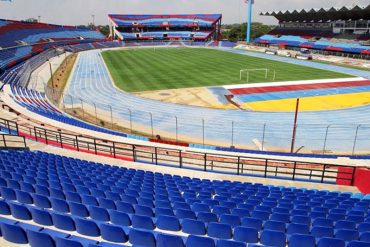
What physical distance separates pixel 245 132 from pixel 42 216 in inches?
963

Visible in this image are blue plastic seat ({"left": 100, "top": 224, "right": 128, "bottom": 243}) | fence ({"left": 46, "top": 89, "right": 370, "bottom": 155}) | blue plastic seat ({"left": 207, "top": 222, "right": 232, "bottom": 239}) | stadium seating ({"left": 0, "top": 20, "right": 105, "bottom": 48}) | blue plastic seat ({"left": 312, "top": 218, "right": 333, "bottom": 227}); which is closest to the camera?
blue plastic seat ({"left": 100, "top": 224, "right": 128, "bottom": 243})

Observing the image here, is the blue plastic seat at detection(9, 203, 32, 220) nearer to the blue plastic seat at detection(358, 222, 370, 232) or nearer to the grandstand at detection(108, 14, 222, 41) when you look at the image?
the blue plastic seat at detection(358, 222, 370, 232)

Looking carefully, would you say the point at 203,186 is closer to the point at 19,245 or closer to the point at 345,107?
the point at 19,245

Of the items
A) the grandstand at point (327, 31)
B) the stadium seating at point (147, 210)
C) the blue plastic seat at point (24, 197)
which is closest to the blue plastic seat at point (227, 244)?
the stadium seating at point (147, 210)

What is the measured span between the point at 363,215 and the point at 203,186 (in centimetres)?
Result: 531

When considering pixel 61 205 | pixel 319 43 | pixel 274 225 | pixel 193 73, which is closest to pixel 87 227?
pixel 61 205

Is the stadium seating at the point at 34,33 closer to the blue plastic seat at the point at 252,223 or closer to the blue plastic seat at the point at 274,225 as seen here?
the blue plastic seat at the point at 252,223

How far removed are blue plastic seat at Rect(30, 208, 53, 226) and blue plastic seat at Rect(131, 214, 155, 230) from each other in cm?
180

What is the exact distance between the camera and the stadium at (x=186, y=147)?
7.22m

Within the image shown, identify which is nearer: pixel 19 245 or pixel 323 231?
pixel 19 245

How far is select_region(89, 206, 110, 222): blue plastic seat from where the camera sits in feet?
24.5

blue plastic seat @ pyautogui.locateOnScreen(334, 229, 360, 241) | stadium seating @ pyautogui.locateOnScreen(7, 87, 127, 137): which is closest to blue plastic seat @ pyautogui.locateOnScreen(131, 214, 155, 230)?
blue plastic seat @ pyautogui.locateOnScreen(334, 229, 360, 241)

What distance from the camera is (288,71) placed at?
60.7 metres

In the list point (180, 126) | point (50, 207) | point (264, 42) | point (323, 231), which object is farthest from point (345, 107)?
point (264, 42)
